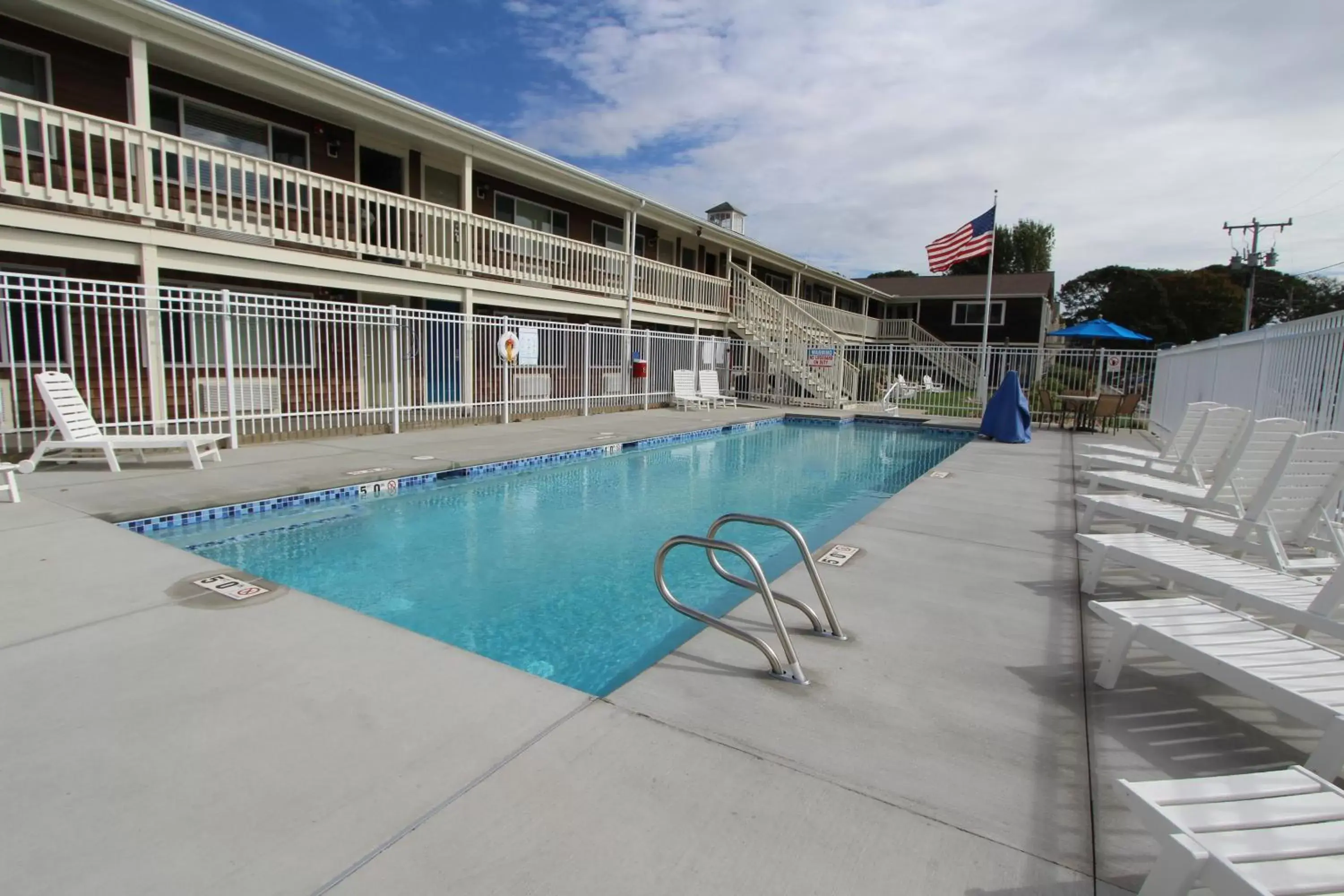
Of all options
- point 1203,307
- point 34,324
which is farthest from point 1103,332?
point 1203,307

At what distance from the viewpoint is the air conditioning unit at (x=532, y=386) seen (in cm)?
1430

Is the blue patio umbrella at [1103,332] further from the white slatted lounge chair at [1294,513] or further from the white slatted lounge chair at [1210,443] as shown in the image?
the white slatted lounge chair at [1294,513]

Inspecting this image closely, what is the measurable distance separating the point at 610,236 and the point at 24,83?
12842 mm

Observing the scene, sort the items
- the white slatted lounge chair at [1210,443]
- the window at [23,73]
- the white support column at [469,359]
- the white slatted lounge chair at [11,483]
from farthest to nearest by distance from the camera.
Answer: the white support column at [469,359] < the window at [23,73] < the white slatted lounge chair at [1210,443] < the white slatted lounge chair at [11,483]

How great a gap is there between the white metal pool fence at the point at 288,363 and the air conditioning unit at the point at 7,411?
0.04m

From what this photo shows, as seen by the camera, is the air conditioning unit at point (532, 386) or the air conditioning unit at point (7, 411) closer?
the air conditioning unit at point (7, 411)

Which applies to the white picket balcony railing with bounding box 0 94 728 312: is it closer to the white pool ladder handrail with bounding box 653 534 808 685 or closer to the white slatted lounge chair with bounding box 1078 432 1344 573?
the white pool ladder handrail with bounding box 653 534 808 685

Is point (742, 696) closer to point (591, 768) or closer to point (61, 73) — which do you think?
point (591, 768)

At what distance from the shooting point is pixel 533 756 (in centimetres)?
237

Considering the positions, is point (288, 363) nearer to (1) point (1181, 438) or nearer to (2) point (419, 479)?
(2) point (419, 479)

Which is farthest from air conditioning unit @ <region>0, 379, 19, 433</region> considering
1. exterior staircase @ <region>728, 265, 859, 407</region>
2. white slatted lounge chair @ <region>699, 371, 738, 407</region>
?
exterior staircase @ <region>728, 265, 859, 407</region>

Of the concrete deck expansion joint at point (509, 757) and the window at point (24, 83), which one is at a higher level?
the window at point (24, 83)

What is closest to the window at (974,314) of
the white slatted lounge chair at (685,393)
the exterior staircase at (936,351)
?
the exterior staircase at (936,351)

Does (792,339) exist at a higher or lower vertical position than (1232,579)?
higher
